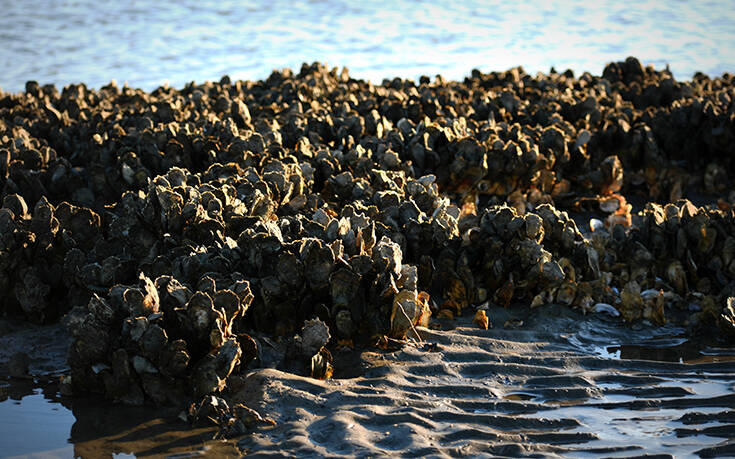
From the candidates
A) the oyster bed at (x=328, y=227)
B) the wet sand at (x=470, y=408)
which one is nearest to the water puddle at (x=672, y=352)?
the wet sand at (x=470, y=408)

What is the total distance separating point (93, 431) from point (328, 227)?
5.08ft

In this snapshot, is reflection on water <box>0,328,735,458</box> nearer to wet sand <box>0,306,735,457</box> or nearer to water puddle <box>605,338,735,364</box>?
wet sand <box>0,306,735,457</box>

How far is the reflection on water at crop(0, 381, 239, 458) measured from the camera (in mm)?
2988

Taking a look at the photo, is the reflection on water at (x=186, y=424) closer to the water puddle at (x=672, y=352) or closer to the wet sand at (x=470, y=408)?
the wet sand at (x=470, y=408)

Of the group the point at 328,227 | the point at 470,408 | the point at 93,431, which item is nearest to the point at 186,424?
the point at 93,431

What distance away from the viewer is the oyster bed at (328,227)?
3.52m

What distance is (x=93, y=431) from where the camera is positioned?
3.15 metres

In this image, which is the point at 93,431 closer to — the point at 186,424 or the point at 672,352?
the point at 186,424

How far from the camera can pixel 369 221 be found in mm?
4258

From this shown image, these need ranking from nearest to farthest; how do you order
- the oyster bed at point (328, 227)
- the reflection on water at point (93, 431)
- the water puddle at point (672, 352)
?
1. the reflection on water at point (93, 431)
2. the oyster bed at point (328, 227)
3. the water puddle at point (672, 352)

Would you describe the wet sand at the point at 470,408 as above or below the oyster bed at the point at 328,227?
below

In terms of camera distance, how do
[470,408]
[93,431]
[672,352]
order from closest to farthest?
[93,431]
[470,408]
[672,352]

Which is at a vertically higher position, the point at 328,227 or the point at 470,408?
the point at 328,227

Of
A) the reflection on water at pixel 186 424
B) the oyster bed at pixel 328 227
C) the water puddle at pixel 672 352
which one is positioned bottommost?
the reflection on water at pixel 186 424
